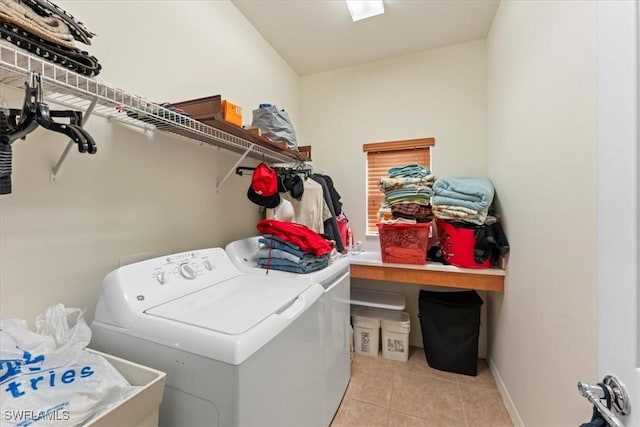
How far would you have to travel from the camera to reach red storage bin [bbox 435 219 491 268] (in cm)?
195

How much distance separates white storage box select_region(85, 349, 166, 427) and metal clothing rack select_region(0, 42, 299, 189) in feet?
2.50

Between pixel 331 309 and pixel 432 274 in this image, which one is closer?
pixel 331 309

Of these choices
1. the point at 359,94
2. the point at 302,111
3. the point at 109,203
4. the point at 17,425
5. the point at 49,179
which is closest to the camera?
the point at 17,425

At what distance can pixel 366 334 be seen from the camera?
94.2 inches

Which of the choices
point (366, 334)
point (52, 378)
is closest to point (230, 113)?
point (52, 378)

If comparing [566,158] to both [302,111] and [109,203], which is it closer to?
[109,203]

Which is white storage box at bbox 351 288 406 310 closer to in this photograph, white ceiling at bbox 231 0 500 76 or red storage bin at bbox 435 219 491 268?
red storage bin at bbox 435 219 491 268

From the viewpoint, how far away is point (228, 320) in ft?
2.84

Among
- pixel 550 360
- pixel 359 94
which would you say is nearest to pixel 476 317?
pixel 550 360

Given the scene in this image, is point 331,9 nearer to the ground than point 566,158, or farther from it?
farther from it

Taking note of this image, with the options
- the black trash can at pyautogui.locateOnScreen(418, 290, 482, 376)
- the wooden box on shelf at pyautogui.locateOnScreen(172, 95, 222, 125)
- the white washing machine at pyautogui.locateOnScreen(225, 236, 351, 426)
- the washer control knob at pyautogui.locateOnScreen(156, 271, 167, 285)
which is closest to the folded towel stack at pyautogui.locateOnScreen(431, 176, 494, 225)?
the black trash can at pyautogui.locateOnScreen(418, 290, 482, 376)

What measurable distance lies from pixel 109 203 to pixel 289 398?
111 cm

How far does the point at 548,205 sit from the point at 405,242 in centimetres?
105

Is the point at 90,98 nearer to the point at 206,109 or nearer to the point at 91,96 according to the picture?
the point at 91,96
